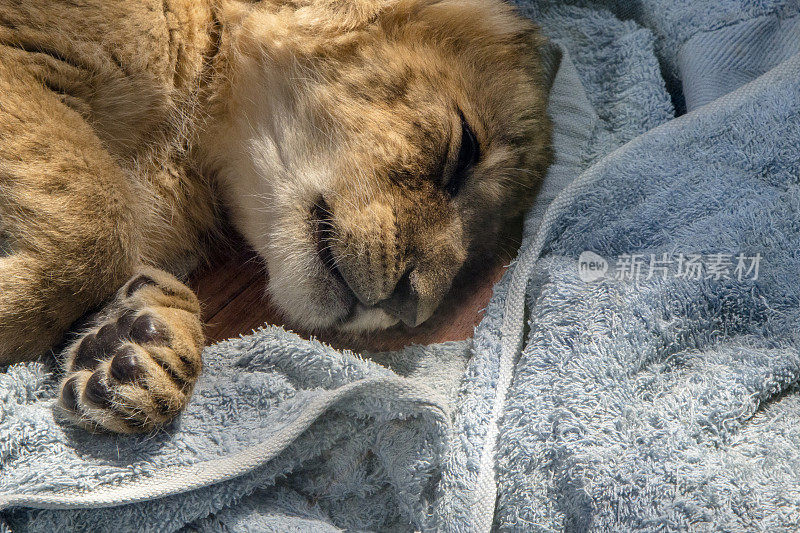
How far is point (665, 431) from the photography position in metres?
1.56

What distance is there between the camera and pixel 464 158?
80.3 inches

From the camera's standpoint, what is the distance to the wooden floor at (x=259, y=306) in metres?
2.08

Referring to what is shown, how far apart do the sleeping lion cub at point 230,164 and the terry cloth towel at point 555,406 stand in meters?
0.14

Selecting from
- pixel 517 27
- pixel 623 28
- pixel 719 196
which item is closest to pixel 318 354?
pixel 719 196

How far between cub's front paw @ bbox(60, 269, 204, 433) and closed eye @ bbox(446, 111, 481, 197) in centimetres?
83

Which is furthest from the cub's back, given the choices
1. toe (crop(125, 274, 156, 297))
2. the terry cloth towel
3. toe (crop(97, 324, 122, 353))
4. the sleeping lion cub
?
the terry cloth towel

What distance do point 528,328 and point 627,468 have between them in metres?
0.57

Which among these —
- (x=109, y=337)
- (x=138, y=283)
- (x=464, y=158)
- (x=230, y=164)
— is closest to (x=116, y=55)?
(x=230, y=164)

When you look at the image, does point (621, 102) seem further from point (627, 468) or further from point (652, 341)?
point (627, 468)

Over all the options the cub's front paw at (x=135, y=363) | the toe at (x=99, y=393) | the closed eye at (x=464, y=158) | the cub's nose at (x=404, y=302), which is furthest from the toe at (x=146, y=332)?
the closed eye at (x=464, y=158)

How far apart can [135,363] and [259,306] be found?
2.07 feet

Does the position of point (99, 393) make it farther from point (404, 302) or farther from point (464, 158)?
point (464, 158)

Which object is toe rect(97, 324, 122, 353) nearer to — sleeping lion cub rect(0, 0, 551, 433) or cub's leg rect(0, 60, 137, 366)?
sleeping lion cub rect(0, 0, 551, 433)

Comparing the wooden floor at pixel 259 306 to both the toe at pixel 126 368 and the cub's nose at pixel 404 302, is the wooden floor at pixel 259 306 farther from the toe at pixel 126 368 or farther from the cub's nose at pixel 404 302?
the toe at pixel 126 368
